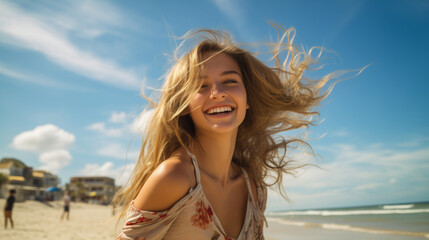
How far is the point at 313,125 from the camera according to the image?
334 cm

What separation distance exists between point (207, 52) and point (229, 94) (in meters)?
0.52

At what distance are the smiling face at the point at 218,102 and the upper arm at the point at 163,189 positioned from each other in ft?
1.71

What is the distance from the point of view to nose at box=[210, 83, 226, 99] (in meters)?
2.16

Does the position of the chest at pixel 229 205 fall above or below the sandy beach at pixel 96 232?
above

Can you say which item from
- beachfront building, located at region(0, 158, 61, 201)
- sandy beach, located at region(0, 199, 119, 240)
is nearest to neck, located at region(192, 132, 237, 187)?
sandy beach, located at region(0, 199, 119, 240)

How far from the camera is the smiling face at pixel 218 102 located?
7.18 ft

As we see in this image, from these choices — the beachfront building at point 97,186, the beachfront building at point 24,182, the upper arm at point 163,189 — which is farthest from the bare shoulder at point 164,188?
the beachfront building at point 97,186

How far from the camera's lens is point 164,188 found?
172 cm

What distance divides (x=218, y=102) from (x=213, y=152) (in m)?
0.43

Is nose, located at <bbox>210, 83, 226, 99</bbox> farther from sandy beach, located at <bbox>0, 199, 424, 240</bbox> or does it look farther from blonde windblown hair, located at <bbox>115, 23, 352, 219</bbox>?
sandy beach, located at <bbox>0, 199, 424, 240</bbox>

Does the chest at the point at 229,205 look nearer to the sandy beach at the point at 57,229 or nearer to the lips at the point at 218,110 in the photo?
the lips at the point at 218,110

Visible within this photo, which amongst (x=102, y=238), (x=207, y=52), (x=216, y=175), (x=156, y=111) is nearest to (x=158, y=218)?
(x=216, y=175)

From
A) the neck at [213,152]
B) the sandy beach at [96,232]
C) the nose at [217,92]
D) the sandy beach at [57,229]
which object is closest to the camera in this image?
the nose at [217,92]

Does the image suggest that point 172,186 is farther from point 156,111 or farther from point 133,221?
point 156,111
